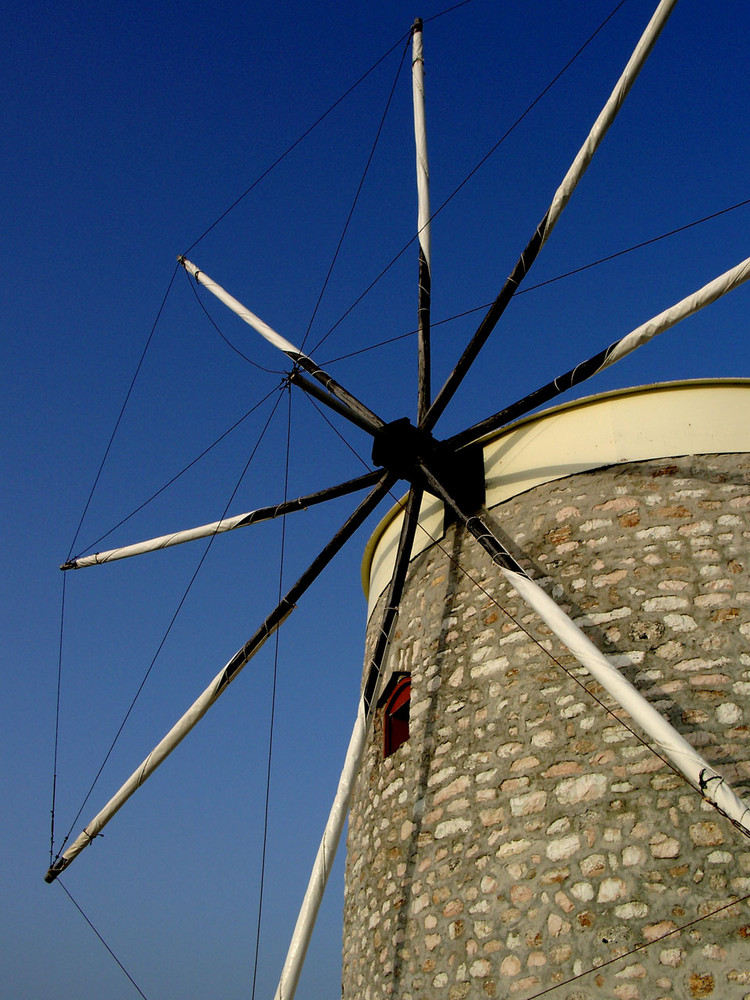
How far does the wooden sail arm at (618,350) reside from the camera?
15.0ft

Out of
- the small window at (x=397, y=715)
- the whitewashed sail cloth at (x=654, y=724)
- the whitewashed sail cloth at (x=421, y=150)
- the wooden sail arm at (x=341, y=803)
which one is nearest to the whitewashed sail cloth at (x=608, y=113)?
the whitewashed sail cloth at (x=421, y=150)

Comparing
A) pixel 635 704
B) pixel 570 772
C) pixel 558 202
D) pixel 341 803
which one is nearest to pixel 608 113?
pixel 558 202

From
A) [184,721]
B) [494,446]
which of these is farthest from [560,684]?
[184,721]

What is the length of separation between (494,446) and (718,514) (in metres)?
1.53

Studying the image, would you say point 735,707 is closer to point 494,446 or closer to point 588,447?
point 588,447

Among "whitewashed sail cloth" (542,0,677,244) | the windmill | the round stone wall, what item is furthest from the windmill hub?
"whitewashed sail cloth" (542,0,677,244)

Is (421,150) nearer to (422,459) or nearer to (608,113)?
(608,113)

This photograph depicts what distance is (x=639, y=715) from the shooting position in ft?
12.9

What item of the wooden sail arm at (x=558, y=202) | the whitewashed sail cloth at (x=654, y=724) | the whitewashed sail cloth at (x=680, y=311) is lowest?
the whitewashed sail cloth at (x=654, y=724)

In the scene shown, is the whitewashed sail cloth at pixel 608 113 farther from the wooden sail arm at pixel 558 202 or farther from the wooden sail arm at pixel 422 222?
the wooden sail arm at pixel 422 222

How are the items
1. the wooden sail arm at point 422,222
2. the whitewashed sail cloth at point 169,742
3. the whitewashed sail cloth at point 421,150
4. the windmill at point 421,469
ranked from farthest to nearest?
the whitewashed sail cloth at point 421,150 → the wooden sail arm at point 422,222 → the whitewashed sail cloth at point 169,742 → the windmill at point 421,469

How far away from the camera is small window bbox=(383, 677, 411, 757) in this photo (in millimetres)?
5883

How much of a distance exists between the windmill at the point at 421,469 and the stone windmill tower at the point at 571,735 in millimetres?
278

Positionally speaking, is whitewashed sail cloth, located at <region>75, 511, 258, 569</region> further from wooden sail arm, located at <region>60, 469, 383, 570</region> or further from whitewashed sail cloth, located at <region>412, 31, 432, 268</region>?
whitewashed sail cloth, located at <region>412, 31, 432, 268</region>
